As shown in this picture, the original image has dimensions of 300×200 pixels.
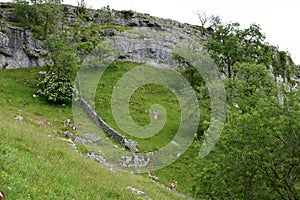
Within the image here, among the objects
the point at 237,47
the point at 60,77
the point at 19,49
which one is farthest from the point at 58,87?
the point at 237,47

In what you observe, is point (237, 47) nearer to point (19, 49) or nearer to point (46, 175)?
point (19, 49)

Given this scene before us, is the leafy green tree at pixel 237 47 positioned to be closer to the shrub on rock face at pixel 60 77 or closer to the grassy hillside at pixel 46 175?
the shrub on rock face at pixel 60 77

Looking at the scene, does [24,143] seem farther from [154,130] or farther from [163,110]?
[163,110]

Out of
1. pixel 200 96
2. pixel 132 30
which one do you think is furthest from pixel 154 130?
pixel 132 30

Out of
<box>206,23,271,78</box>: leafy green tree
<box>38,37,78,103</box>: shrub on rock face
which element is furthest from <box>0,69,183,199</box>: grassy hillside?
<box>206,23,271,78</box>: leafy green tree

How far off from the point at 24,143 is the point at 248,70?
33.9 metres

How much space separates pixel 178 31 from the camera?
3410 inches

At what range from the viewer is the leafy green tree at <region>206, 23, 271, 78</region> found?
56375 mm

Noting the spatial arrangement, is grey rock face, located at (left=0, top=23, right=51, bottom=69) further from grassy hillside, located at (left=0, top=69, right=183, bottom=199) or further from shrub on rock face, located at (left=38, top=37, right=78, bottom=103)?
grassy hillside, located at (left=0, top=69, right=183, bottom=199)

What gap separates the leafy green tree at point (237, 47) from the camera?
185 feet

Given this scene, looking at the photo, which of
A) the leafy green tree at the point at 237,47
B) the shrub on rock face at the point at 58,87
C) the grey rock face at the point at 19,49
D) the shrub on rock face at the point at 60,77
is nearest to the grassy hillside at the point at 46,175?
the shrub on rock face at the point at 58,87

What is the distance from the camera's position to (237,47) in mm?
56594

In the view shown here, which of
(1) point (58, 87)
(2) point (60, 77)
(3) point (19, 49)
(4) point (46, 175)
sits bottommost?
(1) point (58, 87)

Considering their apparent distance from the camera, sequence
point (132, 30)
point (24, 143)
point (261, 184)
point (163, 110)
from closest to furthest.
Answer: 1. point (24, 143)
2. point (261, 184)
3. point (163, 110)
4. point (132, 30)
